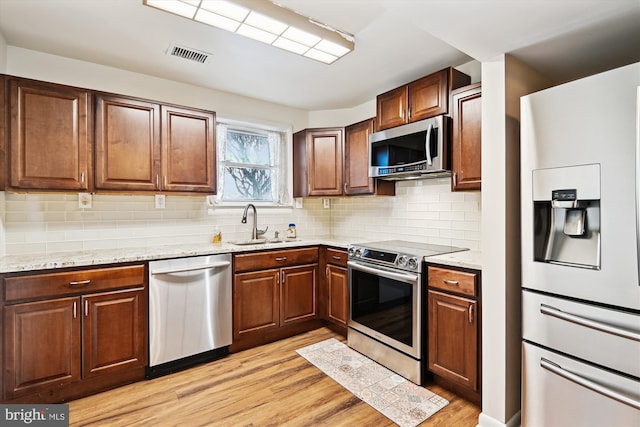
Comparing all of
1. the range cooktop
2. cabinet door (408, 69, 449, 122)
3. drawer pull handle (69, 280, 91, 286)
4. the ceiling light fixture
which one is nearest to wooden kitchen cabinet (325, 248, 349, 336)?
the range cooktop

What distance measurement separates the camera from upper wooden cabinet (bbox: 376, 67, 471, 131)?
2.46 m

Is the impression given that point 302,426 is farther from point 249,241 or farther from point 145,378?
point 249,241

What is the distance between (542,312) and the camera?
5.34 feet

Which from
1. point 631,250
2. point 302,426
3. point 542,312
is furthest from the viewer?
point 302,426

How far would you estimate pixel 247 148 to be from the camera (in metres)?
3.66

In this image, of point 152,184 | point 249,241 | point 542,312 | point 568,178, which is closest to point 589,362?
point 542,312

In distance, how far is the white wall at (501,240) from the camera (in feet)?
5.84

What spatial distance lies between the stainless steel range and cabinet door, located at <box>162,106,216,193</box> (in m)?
1.53

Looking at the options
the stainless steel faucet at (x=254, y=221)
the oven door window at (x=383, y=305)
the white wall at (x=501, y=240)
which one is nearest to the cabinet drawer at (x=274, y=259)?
the stainless steel faucet at (x=254, y=221)

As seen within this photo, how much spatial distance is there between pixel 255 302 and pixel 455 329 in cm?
173

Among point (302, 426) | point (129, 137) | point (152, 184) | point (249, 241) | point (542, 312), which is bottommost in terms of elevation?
point (302, 426)

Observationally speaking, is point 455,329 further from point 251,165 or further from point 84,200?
point 84,200

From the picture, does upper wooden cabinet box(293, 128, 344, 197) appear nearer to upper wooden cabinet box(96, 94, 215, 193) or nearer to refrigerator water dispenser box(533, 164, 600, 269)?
upper wooden cabinet box(96, 94, 215, 193)

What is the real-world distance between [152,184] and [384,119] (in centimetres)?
213
